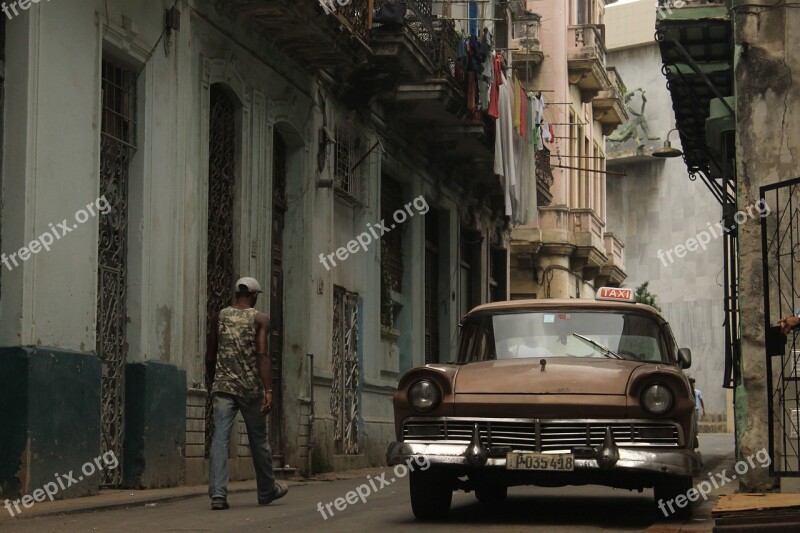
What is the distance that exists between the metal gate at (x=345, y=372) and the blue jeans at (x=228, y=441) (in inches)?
333

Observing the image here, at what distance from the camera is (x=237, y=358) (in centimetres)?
1105

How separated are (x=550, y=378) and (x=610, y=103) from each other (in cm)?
3305

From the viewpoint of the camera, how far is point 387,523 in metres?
9.51

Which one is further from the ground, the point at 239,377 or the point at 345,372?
the point at 345,372

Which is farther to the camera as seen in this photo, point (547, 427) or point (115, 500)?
point (115, 500)

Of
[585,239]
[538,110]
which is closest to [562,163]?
[585,239]

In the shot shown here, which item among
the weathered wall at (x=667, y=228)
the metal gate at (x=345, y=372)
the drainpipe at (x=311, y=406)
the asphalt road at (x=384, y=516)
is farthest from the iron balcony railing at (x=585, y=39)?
the asphalt road at (x=384, y=516)

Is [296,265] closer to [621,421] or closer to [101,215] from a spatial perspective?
[101,215]

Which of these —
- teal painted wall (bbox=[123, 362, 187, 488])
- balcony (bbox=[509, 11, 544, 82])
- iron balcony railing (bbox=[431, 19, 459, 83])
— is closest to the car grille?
teal painted wall (bbox=[123, 362, 187, 488])

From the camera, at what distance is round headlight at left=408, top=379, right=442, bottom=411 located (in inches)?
367

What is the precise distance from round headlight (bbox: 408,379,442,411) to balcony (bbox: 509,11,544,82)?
2394 centimetres

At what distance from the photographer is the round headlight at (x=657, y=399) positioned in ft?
29.7

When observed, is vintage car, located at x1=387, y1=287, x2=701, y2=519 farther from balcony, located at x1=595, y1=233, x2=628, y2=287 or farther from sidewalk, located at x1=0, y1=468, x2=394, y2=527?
balcony, located at x1=595, y1=233, x2=628, y2=287

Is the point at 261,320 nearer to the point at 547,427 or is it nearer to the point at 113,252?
the point at 547,427
